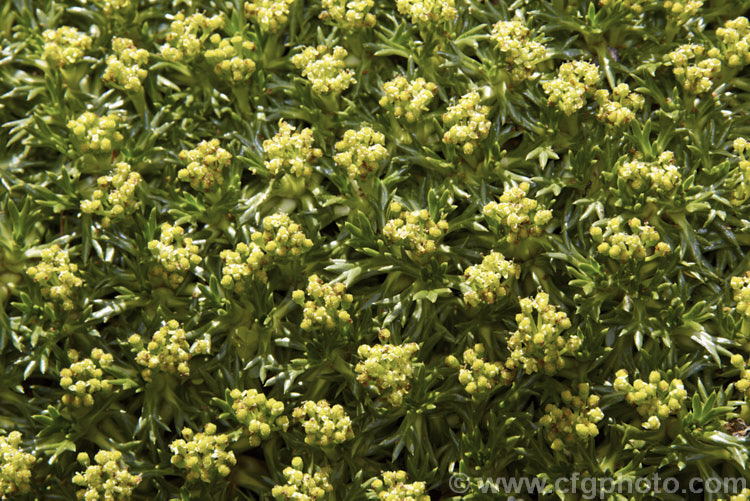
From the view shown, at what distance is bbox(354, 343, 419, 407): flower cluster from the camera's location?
105 inches

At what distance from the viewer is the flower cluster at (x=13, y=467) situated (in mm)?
2730

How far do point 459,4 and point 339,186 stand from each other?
1045 millimetres

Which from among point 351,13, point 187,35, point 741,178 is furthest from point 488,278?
point 187,35

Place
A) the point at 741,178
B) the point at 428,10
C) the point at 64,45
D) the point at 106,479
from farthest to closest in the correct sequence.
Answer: the point at 64,45 → the point at 428,10 → the point at 741,178 → the point at 106,479

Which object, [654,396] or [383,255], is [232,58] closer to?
[383,255]

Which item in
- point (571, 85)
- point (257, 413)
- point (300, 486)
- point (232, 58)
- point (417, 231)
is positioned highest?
point (571, 85)

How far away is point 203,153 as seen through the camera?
3.04 meters

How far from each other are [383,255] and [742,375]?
4.63 feet

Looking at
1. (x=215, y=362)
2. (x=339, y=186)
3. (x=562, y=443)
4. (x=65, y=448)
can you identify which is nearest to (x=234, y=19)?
(x=339, y=186)

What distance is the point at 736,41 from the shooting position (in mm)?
3012

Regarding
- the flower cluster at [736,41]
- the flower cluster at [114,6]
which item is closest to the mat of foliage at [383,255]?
the flower cluster at [736,41]

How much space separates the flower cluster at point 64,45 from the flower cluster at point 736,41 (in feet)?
9.19

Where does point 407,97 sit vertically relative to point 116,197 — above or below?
above

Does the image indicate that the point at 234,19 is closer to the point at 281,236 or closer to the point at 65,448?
the point at 281,236
